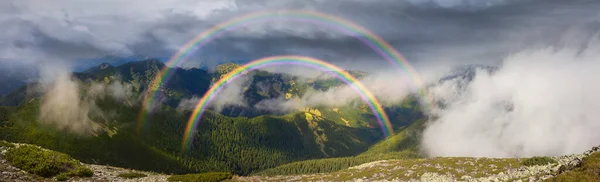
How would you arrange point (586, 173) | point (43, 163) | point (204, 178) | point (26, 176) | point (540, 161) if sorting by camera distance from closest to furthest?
point (586, 173) → point (26, 176) → point (43, 163) → point (204, 178) → point (540, 161)

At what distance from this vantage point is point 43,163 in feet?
166

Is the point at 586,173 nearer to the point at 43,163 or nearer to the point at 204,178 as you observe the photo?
the point at 204,178

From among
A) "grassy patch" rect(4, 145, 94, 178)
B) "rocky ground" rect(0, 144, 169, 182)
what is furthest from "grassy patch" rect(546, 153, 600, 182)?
"grassy patch" rect(4, 145, 94, 178)

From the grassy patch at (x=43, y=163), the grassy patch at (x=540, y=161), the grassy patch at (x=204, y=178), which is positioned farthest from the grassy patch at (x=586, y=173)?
the grassy patch at (x=43, y=163)

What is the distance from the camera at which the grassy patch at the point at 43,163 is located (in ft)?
162

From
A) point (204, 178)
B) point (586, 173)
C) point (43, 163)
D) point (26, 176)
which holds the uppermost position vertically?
point (43, 163)

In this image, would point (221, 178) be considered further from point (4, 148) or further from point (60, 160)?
point (4, 148)

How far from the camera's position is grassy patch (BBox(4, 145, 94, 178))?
49.5m

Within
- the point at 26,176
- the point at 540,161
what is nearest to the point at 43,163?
the point at 26,176

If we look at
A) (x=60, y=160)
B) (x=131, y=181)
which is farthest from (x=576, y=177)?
(x=60, y=160)

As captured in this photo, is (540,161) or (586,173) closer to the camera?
(586,173)

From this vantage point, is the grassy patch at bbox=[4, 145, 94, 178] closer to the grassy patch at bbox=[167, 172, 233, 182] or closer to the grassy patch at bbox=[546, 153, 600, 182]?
the grassy patch at bbox=[167, 172, 233, 182]

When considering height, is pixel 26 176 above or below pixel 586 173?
above

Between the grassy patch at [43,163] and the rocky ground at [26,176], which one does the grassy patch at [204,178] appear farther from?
the grassy patch at [43,163]
